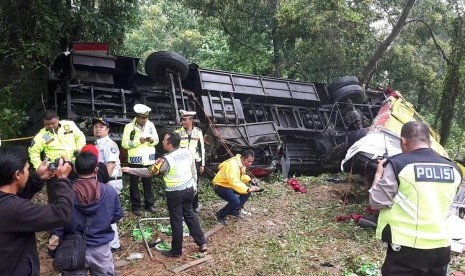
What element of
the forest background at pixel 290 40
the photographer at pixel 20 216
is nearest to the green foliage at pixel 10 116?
the forest background at pixel 290 40

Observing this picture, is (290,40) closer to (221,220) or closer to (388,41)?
(388,41)

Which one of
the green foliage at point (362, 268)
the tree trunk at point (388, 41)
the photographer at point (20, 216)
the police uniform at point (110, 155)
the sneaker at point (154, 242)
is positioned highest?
the tree trunk at point (388, 41)

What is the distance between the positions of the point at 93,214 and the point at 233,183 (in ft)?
9.48

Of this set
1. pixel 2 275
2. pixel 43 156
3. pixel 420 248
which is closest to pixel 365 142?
pixel 420 248

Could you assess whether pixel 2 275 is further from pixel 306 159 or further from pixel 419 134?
pixel 306 159

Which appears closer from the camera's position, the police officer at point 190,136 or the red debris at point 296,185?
the police officer at point 190,136

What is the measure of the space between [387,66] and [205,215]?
34.0ft

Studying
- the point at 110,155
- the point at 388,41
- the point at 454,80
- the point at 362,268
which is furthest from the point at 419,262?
the point at 454,80

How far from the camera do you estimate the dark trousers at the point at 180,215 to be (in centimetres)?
473

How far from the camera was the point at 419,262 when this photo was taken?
269 cm

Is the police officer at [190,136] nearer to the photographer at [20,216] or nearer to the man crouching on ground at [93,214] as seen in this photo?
the man crouching on ground at [93,214]

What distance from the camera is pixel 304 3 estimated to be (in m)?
11.2

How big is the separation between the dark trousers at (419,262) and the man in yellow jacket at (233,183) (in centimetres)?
294

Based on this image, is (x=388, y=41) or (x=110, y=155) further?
(x=388, y=41)
